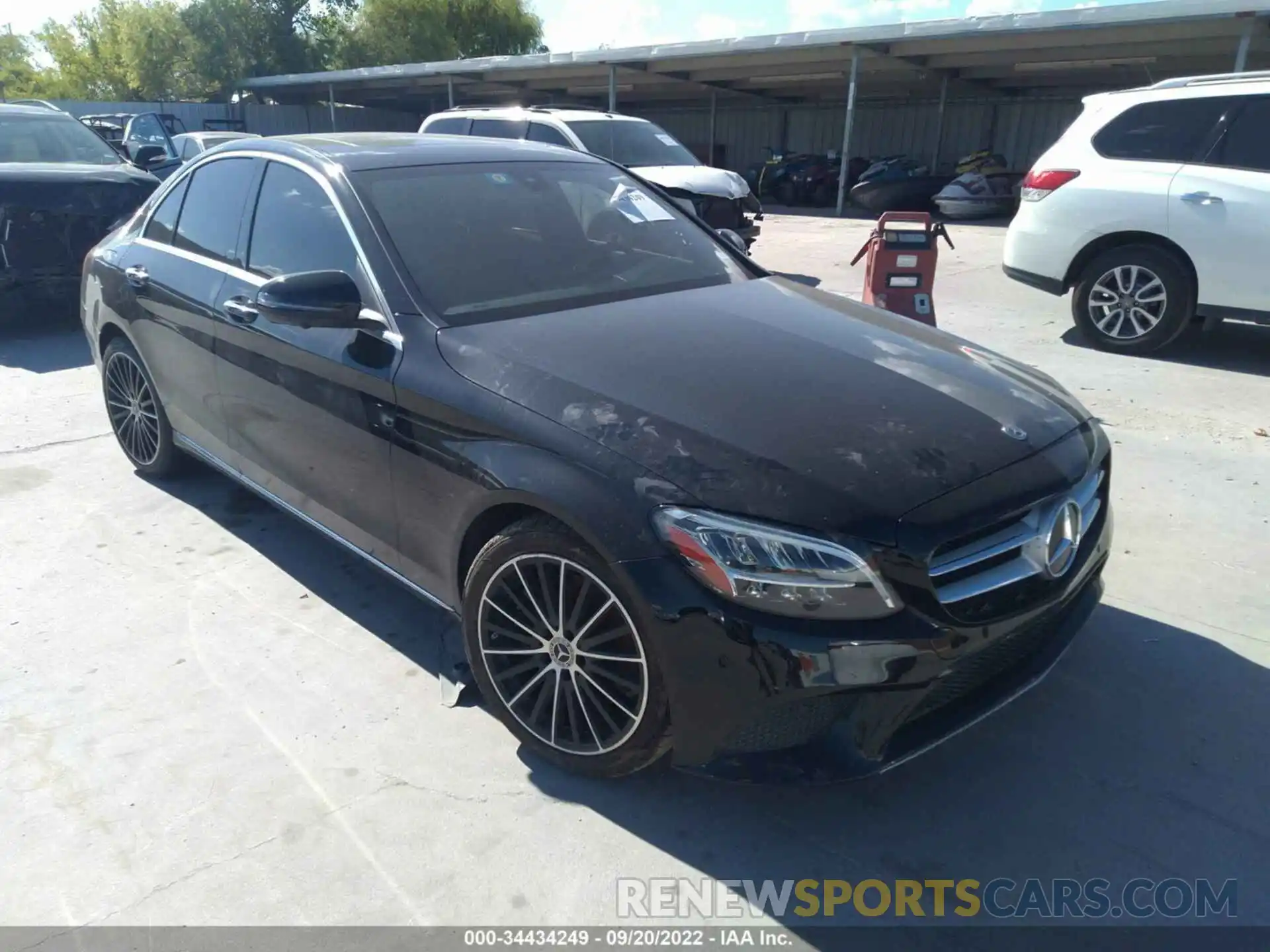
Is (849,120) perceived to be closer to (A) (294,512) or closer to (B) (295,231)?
(B) (295,231)

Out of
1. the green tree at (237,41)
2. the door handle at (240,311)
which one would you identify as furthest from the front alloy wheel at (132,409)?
the green tree at (237,41)

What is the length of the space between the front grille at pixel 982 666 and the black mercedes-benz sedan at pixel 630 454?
11 millimetres

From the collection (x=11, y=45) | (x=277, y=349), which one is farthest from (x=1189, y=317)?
(x=11, y=45)

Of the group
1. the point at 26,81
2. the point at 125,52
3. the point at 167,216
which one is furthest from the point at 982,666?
the point at 26,81

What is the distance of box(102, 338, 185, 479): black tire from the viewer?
451 centimetres

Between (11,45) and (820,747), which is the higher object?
(11,45)

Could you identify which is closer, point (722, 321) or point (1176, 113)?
point (722, 321)

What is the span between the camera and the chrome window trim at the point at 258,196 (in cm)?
294

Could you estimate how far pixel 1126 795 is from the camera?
8.50 ft

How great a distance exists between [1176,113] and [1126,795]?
593 centimetres

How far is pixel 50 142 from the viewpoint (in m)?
8.52

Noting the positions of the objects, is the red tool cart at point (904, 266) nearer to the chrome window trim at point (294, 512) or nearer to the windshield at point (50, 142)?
the chrome window trim at point (294, 512)

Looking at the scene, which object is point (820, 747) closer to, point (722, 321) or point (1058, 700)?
point (1058, 700)

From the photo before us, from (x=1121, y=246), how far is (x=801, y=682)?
20.4 feet
